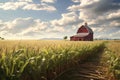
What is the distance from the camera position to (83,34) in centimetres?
6688

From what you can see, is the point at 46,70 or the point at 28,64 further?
the point at 46,70

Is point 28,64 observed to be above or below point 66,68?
above

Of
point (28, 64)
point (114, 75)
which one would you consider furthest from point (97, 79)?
point (28, 64)

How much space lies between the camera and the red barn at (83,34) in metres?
63.3

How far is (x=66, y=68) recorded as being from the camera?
31.8 feet

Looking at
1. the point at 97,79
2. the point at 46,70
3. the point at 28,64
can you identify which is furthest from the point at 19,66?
the point at 97,79

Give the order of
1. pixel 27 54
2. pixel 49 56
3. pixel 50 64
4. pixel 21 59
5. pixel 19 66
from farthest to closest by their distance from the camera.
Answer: pixel 49 56, pixel 50 64, pixel 27 54, pixel 21 59, pixel 19 66

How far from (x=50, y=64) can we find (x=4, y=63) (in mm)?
2232

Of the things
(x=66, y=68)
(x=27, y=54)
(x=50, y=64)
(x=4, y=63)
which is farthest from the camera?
(x=66, y=68)

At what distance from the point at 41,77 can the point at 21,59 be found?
79 cm

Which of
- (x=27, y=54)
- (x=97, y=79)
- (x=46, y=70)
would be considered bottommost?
(x=97, y=79)

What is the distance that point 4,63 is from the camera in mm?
5367

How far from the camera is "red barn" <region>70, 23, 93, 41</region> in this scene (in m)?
63.3

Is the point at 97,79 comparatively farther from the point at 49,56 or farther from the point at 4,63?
the point at 4,63
